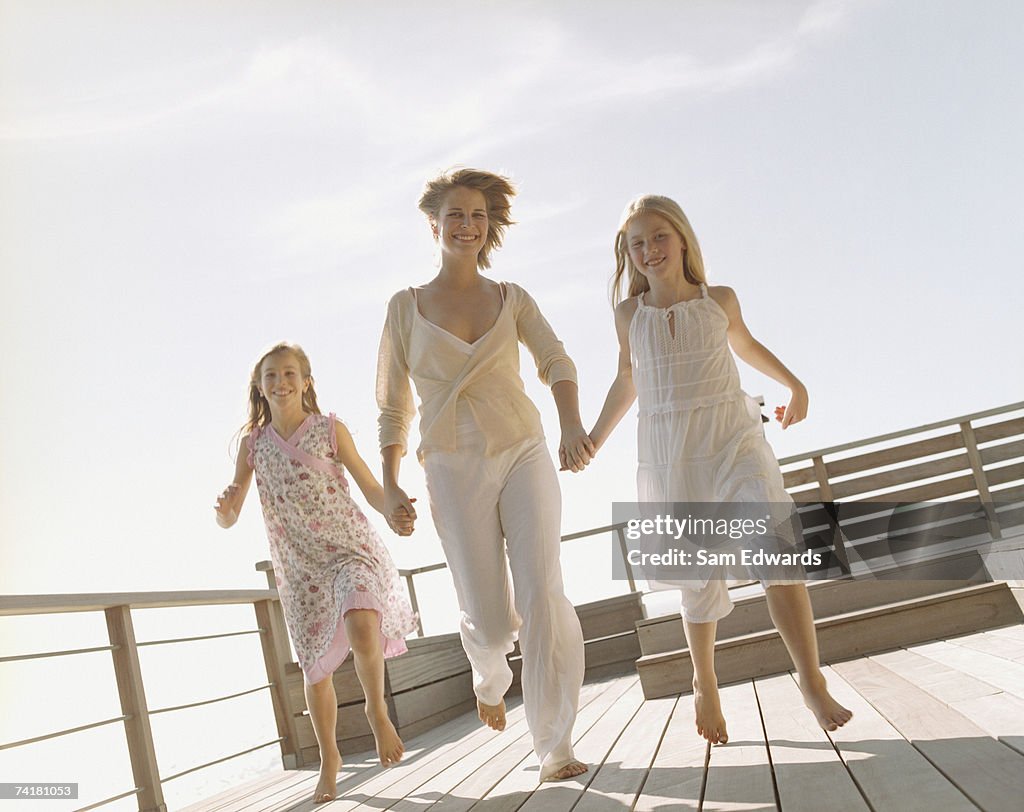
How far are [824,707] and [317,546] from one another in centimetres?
180

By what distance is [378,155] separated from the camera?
719 cm

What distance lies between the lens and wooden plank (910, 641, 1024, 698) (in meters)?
2.72

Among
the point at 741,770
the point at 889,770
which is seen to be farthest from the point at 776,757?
the point at 889,770

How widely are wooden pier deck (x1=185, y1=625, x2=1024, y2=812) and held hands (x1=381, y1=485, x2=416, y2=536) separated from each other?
0.71 meters

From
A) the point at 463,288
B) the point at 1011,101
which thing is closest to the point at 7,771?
the point at 463,288

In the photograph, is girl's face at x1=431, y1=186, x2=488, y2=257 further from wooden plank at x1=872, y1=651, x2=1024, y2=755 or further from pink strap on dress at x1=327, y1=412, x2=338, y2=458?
wooden plank at x1=872, y1=651, x2=1024, y2=755

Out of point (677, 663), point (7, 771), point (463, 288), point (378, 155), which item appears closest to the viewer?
point (463, 288)

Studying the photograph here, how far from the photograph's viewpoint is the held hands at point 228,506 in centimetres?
351

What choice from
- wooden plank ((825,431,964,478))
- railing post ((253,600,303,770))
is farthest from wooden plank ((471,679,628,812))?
wooden plank ((825,431,964,478))

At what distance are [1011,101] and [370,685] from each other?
42.0ft

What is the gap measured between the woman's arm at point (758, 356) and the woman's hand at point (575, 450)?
1.83ft

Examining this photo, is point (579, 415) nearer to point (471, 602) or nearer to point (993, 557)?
point (471, 602)

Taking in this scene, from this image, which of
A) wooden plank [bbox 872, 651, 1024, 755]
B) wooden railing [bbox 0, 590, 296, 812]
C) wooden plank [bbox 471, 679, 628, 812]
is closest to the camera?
wooden plank [bbox 872, 651, 1024, 755]

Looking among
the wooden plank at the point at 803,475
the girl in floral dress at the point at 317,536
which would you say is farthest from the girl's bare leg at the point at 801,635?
the wooden plank at the point at 803,475
